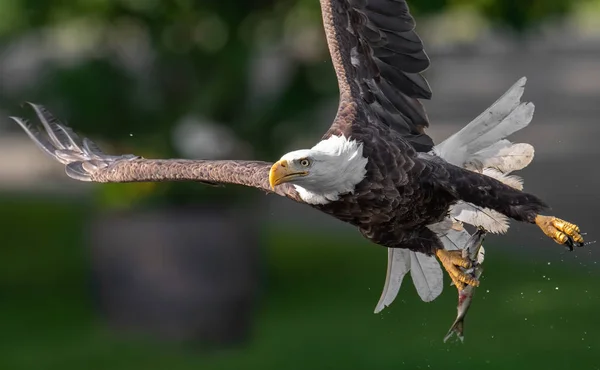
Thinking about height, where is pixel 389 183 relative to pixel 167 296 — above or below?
above

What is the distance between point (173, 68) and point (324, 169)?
6298 mm

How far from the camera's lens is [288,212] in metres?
18.6

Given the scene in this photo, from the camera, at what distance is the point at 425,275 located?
767 centimetres

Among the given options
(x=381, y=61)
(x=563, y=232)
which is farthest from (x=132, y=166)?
(x=563, y=232)

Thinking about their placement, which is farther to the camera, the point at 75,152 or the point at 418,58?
the point at 75,152

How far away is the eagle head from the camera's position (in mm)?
6242

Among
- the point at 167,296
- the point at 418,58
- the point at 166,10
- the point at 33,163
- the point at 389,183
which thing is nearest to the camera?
the point at 389,183

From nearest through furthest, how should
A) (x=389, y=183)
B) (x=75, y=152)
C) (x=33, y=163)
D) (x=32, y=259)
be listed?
(x=389, y=183) < (x=75, y=152) < (x=32, y=259) < (x=33, y=163)

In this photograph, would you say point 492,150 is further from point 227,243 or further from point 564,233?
point 227,243

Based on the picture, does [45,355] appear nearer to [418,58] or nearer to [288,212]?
[288,212]

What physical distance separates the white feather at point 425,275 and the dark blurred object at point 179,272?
17.5 ft

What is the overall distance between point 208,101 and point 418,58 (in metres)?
4.98

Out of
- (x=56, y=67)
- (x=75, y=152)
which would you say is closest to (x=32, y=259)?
(x=56, y=67)

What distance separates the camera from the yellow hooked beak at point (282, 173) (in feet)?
20.4
